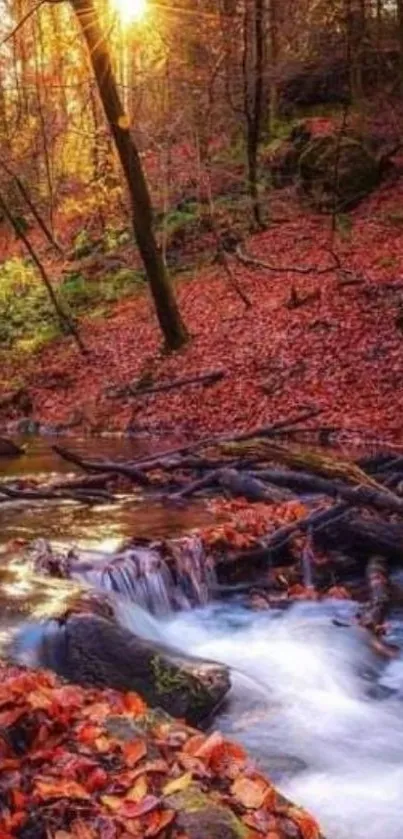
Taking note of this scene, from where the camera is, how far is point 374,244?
21094 millimetres

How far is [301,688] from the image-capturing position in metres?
7.32

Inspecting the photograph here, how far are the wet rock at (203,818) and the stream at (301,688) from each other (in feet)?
4.37

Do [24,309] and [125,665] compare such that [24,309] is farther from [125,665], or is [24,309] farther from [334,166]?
[125,665]

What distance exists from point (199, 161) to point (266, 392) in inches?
329

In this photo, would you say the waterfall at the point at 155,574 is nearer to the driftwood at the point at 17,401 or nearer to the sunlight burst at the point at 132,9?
the driftwood at the point at 17,401

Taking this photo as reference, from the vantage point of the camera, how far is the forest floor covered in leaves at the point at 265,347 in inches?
603

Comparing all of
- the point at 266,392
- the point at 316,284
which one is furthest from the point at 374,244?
the point at 266,392

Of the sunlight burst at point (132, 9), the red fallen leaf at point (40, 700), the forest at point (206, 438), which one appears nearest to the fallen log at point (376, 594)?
the forest at point (206, 438)

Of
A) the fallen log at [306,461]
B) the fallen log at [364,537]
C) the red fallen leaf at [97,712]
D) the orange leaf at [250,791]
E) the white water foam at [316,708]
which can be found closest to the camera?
the orange leaf at [250,791]

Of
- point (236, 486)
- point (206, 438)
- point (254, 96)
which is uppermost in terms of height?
point (254, 96)

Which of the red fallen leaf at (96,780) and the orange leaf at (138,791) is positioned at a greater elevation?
the red fallen leaf at (96,780)

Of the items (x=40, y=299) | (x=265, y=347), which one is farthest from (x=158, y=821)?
(x=40, y=299)

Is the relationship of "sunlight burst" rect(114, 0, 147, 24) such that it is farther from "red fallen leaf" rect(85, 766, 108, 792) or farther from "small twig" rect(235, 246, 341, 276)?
"red fallen leaf" rect(85, 766, 108, 792)

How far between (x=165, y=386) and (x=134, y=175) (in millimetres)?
3758
